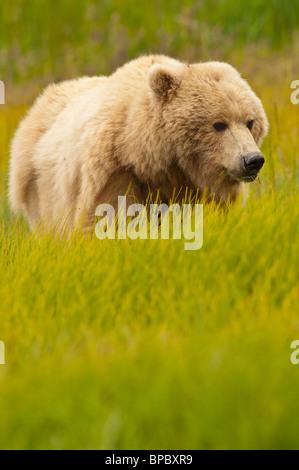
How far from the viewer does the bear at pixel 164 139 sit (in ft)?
15.4

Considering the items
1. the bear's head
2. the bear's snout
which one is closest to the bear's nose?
the bear's snout

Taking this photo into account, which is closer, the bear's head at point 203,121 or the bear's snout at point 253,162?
the bear's snout at point 253,162

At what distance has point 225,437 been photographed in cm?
218

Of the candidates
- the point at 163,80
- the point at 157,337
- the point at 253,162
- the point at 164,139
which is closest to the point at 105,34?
the point at 163,80

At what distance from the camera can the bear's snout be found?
4.39 metres

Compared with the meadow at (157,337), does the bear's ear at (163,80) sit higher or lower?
higher

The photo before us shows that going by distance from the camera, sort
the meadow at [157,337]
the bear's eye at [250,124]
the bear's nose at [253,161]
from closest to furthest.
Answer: the meadow at [157,337] → the bear's nose at [253,161] → the bear's eye at [250,124]

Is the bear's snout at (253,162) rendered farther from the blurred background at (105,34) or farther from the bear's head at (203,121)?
the blurred background at (105,34)

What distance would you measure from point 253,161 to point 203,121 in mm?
505

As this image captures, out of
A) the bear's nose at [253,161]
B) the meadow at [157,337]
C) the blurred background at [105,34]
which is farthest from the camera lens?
the blurred background at [105,34]

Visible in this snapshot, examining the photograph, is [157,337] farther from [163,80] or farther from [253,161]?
[163,80]

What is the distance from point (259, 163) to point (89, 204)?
Result: 1.15 meters

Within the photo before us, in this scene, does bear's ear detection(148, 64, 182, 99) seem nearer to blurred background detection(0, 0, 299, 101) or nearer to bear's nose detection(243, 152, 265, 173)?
bear's nose detection(243, 152, 265, 173)

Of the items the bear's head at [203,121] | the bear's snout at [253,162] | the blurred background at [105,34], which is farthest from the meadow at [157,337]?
the blurred background at [105,34]
